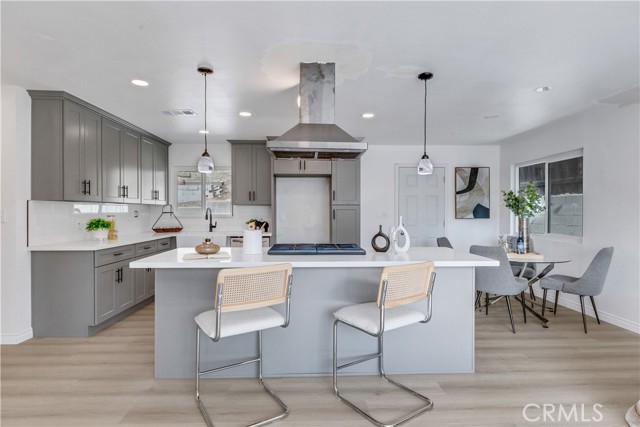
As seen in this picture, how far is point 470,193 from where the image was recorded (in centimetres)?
576

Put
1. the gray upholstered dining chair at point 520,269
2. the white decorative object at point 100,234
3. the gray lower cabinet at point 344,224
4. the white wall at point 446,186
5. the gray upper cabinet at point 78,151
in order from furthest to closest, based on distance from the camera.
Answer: the white wall at point 446,186, the gray lower cabinet at point 344,224, the gray upholstered dining chair at point 520,269, the white decorative object at point 100,234, the gray upper cabinet at point 78,151

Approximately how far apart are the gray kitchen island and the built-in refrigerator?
9.75 ft

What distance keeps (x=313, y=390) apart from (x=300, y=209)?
3.55 meters

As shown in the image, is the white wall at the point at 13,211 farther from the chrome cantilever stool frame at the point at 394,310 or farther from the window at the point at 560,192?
the window at the point at 560,192

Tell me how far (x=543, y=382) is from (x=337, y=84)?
2877 millimetres

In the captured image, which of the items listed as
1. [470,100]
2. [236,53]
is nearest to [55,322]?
[236,53]

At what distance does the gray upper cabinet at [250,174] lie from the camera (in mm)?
5301

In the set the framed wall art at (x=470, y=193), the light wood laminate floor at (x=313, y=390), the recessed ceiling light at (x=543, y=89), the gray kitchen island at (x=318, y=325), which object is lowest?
the light wood laminate floor at (x=313, y=390)

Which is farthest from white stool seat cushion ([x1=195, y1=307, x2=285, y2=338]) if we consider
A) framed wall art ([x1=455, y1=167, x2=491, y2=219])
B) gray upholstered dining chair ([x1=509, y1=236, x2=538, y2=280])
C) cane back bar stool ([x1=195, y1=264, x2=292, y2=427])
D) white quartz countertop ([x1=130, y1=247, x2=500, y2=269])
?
framed wall art ([x1=455, y1=167, x2=491, y2=219])

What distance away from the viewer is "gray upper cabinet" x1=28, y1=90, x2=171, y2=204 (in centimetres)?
321

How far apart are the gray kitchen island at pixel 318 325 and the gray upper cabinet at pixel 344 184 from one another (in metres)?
2.71

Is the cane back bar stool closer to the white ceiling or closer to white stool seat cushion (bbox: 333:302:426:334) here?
white stool seat cushion (bbox: 333:302:426:334)

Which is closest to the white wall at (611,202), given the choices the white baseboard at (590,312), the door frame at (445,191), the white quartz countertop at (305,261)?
the white baseboard at (590,312)

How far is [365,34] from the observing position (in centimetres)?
215
